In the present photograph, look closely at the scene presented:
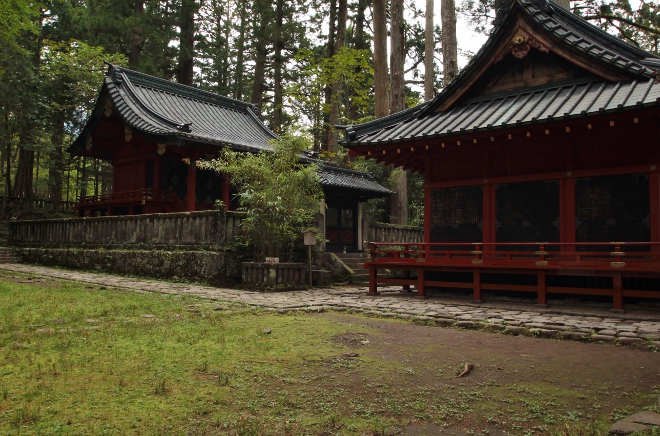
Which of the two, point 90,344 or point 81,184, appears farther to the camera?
point 81,184

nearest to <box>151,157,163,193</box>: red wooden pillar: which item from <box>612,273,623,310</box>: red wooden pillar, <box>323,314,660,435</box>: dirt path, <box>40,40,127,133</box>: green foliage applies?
<box>40,40,127,133</box>: green foliage

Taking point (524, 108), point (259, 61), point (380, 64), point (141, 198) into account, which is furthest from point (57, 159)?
point (524, 108)

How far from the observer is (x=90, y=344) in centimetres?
561

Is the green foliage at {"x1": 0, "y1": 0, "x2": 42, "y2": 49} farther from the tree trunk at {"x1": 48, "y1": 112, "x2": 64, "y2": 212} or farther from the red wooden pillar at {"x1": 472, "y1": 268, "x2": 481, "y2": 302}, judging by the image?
the red wooden pillar at {"x1": 472, "y1": 268, "x2": 481, "y2": 302}

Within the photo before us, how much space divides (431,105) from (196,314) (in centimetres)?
805

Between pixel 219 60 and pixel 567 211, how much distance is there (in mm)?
29261

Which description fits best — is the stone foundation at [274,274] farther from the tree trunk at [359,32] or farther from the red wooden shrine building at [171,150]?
the tree trunk at [359,32]

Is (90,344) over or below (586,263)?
below

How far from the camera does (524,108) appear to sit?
1084 cm

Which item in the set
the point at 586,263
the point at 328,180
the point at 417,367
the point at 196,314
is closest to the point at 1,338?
the point at 196,314

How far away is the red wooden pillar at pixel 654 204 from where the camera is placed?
9.59m

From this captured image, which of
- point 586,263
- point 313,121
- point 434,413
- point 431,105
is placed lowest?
point 434,413

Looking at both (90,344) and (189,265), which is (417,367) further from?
(189,265)

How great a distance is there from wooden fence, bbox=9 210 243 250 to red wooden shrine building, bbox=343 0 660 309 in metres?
4.38
